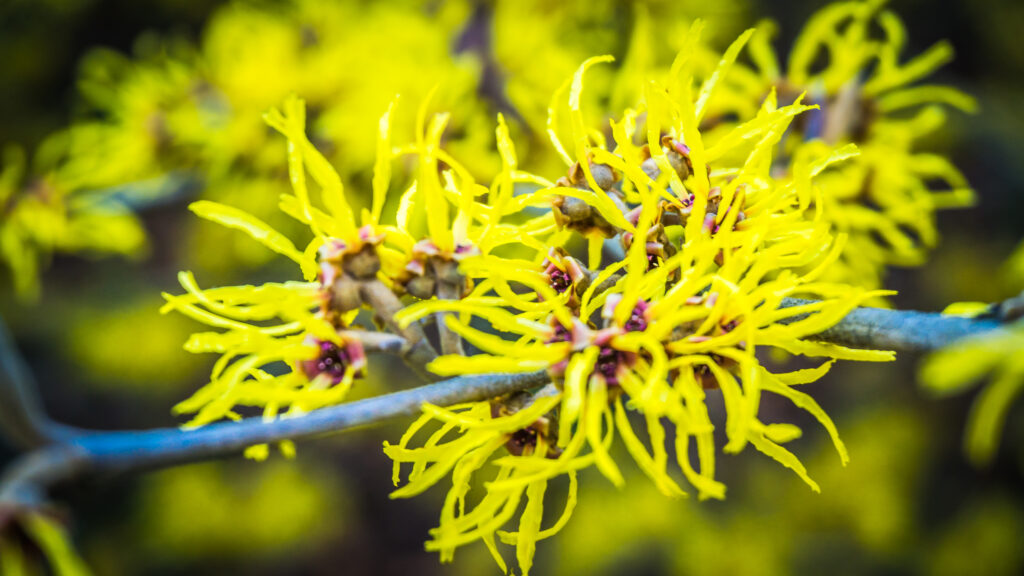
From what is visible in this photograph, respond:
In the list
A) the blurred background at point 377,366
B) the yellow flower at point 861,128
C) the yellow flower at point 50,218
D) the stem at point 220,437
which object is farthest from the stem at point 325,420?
the yellow flower at point 50,218

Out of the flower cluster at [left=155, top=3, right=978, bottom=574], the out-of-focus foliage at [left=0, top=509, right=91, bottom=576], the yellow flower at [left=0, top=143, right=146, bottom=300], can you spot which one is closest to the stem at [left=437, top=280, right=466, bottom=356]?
the flower cluster at [left=155, top=3, right=978, bottom=574]

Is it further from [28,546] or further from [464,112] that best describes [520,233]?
[464,112]

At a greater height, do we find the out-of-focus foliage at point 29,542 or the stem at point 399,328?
the stem at point 399,328

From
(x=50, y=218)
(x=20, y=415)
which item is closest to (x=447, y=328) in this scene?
(x=20, y=415)

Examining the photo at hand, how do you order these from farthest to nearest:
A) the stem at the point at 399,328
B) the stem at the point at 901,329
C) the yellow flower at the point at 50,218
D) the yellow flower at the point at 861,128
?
the yellow flower at the point at 50,218
the yellow flower at the point at 861,128
the stem at the point at 399,328
the stem at the point at 901,329

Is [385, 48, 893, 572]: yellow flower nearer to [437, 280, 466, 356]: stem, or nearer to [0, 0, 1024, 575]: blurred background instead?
[437, 280, 466, 356]: stem

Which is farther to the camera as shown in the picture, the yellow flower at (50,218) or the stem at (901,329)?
the yellow flower at (50,218)

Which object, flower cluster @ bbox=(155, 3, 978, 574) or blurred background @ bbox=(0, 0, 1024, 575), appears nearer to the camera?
flower cluster @ bbox=(155, 3, 978, 574)

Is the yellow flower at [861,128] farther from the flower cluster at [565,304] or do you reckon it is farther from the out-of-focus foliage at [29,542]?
the out-of-focus foliage at [29,542]

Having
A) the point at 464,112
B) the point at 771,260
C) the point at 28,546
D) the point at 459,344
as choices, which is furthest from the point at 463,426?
the point at 464,112
